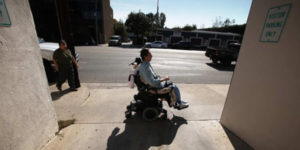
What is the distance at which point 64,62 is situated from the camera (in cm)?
365

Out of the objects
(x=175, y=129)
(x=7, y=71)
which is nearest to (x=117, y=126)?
(x=175, y=129)

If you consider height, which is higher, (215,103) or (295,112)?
(295,112)

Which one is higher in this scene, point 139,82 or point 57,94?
point 139,82

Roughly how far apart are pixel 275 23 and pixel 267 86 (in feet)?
2.92

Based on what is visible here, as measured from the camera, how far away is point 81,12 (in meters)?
25.2

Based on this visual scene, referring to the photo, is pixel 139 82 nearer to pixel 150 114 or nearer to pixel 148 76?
pixel 148 76

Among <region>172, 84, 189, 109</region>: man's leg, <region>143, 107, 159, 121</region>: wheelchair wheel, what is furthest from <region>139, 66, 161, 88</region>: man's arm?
<region>143, 107, 159, 121</region>: wheelchair wheel

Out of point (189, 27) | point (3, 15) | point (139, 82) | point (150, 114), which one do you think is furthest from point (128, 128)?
point (189, 27)

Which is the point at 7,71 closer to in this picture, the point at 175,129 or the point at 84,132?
the point at 84,132

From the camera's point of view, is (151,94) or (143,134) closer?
(143,134)

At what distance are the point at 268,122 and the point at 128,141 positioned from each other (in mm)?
2260

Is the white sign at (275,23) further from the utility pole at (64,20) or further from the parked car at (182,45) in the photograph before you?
the parked car at (182,45)

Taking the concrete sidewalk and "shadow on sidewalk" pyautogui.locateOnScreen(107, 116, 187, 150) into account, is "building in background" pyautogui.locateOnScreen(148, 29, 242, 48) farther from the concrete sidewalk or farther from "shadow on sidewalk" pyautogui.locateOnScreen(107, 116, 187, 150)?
"shadow on sidewalk" pyautogui.locateOnScreen(107, 116, 187, 150)

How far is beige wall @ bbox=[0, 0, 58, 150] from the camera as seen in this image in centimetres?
142
